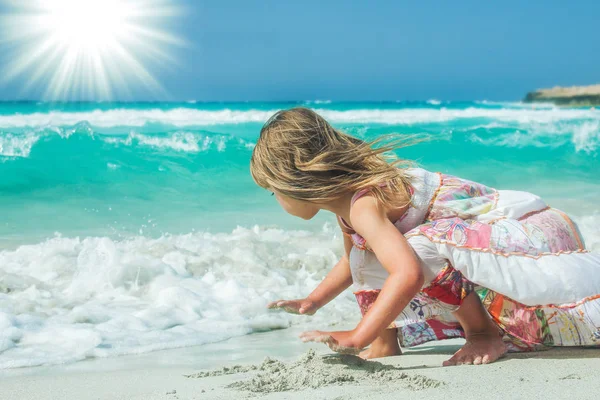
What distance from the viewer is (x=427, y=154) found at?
467 inches

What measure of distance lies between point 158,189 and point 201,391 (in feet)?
21.4

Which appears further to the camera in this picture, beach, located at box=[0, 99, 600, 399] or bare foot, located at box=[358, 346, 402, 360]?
bare foot, located at box=[358, 346, 402, 360]

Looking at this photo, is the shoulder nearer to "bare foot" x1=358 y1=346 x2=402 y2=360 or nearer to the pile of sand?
the pile of sand

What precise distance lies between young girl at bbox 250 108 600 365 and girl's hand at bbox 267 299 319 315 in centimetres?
23

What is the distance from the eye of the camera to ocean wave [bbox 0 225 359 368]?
288 cm

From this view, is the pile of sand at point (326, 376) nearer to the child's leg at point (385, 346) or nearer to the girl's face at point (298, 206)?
the child's leg at point (385, 346)

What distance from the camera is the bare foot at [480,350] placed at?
6.88 feet

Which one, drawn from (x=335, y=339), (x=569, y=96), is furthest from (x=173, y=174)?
(x=569, y=96)

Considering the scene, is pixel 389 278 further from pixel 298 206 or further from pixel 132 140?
pixel 132 140

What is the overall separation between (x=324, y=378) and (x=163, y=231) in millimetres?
4351

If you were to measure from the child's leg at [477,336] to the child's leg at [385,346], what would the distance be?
26cm

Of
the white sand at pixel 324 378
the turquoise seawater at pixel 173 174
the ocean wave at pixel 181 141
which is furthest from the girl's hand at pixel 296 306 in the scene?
the ocean wave at pixel 181 141

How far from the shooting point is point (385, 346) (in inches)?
92.8

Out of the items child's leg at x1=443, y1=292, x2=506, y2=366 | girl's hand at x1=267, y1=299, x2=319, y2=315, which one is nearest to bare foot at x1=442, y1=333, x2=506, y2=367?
child's leg at x1=443, y1=292, x2=506, y2=366
